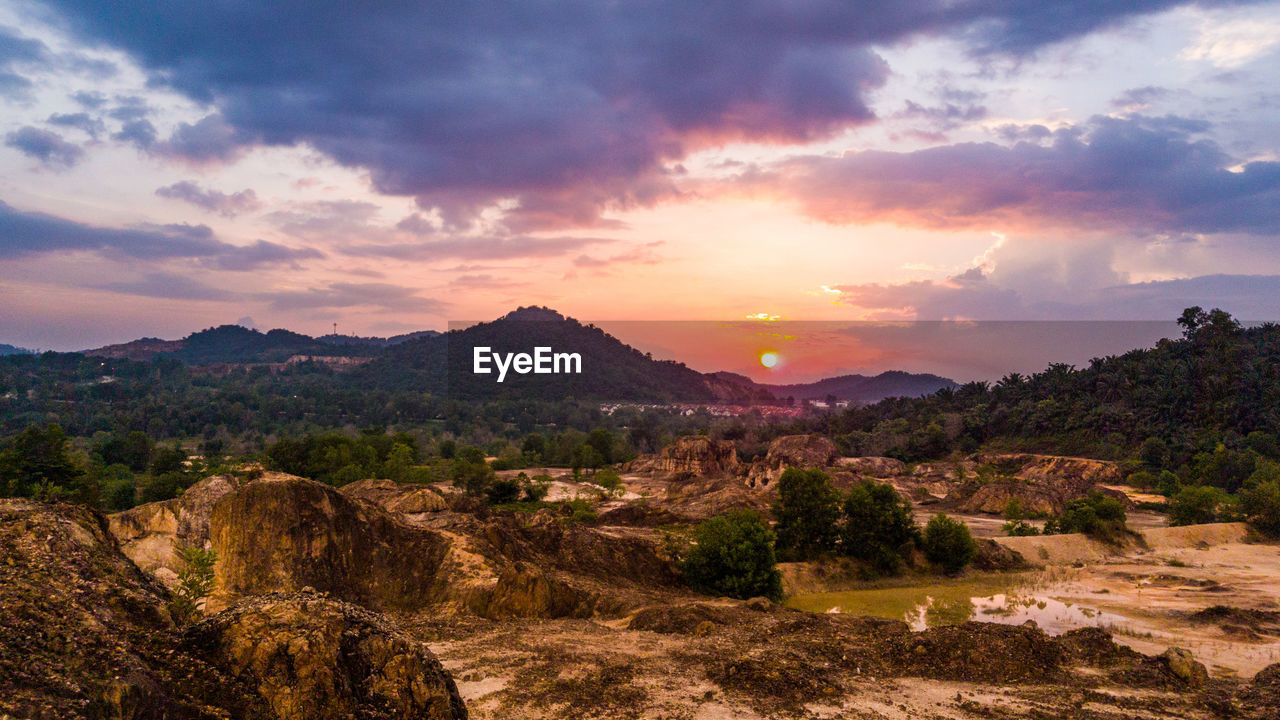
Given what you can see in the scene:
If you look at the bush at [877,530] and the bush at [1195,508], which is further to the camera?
the bush at [1195,508]

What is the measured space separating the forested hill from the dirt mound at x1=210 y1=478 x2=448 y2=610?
91174mm

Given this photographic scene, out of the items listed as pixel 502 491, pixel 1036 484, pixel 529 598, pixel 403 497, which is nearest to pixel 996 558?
pixel 529 598

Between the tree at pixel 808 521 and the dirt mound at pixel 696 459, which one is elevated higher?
the tree at pixel 808 521

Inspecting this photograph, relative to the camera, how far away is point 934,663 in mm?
14609

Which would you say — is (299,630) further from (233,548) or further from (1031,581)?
(1031,581)

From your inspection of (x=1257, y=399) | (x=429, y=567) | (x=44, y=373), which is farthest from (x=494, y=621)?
(x=44, y=373)

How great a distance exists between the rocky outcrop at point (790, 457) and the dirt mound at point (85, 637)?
259 ft

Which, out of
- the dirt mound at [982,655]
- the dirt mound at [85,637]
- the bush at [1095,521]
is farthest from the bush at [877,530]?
the dirt mound at [85,637]

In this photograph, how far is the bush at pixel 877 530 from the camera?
3616 centimetres

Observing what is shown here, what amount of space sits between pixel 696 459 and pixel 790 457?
1415cm

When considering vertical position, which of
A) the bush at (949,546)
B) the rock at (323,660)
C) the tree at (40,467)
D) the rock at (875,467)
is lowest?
the rock at (875,467)

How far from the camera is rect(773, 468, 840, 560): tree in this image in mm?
36750

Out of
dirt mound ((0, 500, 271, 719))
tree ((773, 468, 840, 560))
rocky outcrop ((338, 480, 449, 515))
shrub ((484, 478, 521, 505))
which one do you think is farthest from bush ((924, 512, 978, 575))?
shrub ((484, 478, 521, 505))

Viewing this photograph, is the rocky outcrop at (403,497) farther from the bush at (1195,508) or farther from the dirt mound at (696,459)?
the bush at (1195,508)
